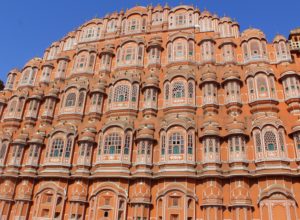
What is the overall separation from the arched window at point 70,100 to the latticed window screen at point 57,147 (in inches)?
160

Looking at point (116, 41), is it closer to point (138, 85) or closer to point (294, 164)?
point (138, 85)

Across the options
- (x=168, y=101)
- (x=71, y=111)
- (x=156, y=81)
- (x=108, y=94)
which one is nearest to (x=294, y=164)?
(x=168, y=101)

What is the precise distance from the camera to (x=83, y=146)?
24203 millimetres

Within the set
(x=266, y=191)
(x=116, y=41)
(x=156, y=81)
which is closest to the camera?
(x=266, y=191)

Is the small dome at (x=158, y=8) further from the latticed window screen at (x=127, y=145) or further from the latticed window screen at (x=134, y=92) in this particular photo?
the latticed window screen at (x=127, y=145)

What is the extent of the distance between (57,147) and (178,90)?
1259cm

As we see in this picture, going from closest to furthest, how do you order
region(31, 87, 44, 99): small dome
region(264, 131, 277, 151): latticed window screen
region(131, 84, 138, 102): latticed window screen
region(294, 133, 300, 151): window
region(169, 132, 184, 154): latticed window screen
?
1. region(294, 133, 300, 151): window
2. region(264, 131, 277, 151): latticed window screen
3. region(169, 132, 184, 154): latticed window screen
4. region(131, 84, 138, 102): latticed window screen
5. region(31, 87, 44, 99): small dome

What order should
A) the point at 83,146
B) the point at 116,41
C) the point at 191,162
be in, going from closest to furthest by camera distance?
the point at 191,162, the point at 83,146, the point at 116,41

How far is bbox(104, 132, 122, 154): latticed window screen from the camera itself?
76.6 feet

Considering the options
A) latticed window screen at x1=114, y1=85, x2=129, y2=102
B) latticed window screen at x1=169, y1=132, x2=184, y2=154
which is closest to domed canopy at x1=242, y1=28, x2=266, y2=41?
latticed window screen at x1=169, y1=132, x2=184, y2=154

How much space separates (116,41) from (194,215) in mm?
21146

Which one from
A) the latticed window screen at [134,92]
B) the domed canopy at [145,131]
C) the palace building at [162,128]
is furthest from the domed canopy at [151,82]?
the domed canopy at [145,131]

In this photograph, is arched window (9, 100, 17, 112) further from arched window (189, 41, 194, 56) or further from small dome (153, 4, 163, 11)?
arched window (189, 41, 194, 56)

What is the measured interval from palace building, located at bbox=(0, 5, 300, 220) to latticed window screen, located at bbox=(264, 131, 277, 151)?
11 centimetres
